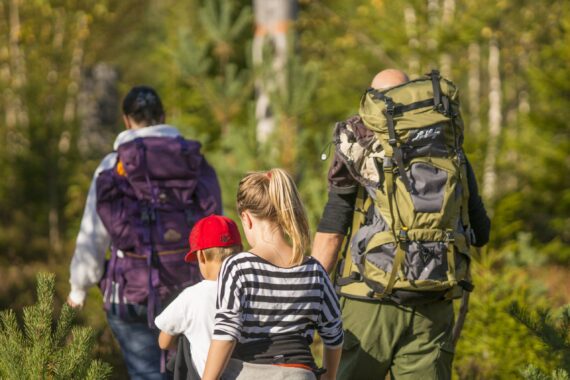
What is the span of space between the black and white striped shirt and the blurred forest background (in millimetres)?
1161

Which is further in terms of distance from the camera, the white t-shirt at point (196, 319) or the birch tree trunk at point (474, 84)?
the birch tree trunk at point (474, 84)

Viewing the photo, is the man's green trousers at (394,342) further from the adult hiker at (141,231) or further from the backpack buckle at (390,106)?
the adult hiker at (141,231)

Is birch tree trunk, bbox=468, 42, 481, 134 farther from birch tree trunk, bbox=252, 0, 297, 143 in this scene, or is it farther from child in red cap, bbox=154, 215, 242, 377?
child in red cap, bbox=154, 215, 242, 377

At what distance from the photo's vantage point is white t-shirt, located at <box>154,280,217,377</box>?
3.33 m

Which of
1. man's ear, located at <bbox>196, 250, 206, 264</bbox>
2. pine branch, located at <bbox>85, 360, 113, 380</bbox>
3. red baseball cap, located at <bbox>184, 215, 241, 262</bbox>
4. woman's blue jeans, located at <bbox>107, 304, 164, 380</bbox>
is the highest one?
red baseball cap, located at <bbox>184, 215, 241, 262</bbox>

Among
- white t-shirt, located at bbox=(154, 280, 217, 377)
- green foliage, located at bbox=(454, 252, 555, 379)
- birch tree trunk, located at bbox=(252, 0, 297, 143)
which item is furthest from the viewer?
birch tree trunk, located at bbox=(252, 0, 297, 143)

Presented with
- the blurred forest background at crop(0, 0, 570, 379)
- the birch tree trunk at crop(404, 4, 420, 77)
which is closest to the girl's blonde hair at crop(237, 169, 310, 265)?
the blurred forest background at crop(0, 0, 570, 379)

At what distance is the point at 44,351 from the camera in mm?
3182

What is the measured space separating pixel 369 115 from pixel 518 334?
306 cm

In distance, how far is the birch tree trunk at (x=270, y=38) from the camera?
969 centimetres

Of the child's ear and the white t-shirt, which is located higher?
the child's ear

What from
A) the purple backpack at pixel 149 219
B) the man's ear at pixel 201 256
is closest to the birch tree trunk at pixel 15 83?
the purple backpack at pixel 149 219

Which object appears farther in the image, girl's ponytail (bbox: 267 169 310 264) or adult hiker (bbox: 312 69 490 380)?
adult hiker (bbox: 312 69 490 380)

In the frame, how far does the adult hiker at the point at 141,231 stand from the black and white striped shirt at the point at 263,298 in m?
1.27
